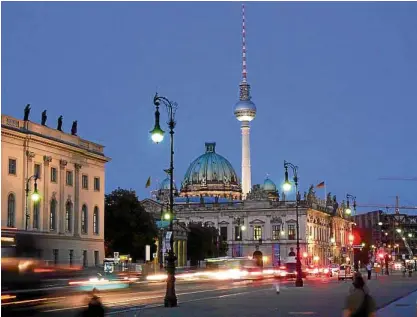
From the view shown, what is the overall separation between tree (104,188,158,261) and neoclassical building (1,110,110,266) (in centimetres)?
499

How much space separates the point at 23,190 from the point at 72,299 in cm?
4887

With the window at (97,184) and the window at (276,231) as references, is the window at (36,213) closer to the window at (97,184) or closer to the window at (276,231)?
the window at (97,184)

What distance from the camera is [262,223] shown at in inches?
6865

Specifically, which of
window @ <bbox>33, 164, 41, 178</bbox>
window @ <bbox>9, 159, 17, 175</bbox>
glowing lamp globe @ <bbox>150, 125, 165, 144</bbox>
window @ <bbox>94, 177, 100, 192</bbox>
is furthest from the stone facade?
glowing lamp globe @ <bbox>150, 125, 165, 144</bbox>

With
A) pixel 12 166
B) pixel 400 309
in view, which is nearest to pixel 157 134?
pixel 400 309

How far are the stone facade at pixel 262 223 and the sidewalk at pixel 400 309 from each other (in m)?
128

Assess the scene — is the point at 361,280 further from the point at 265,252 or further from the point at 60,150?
the point at 265,252

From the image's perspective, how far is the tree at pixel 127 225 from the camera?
349 ft

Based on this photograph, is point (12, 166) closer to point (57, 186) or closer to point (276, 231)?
point (57, 186)

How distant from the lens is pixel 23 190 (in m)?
84.9

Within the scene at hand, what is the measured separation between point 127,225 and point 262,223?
69.5 meters

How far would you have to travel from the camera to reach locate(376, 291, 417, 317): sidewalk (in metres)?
30.5

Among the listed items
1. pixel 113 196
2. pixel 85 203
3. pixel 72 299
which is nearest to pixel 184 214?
pixel 113 196

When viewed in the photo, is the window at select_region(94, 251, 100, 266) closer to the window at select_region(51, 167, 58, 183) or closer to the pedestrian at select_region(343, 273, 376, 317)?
the window at select_region(51, 167, 58, 183)
